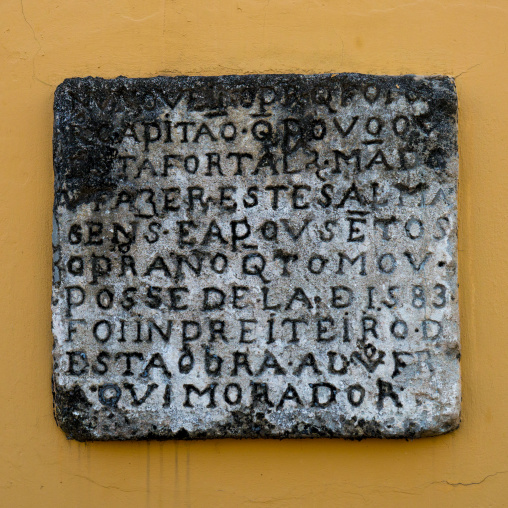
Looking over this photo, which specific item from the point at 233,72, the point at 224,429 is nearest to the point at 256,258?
the point at 224,429

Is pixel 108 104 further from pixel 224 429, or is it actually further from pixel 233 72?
pixel 224 429

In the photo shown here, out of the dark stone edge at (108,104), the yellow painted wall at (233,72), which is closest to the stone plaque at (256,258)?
the dark stone edge at (108,104)

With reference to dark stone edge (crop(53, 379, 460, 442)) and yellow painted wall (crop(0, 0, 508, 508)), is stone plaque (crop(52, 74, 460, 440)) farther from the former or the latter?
yellow painted wall (crop(0, 0, 508, 508))

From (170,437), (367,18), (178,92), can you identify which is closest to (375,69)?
(367,18)

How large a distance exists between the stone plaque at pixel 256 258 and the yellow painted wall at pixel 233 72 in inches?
4.9

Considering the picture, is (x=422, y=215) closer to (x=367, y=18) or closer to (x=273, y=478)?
(x=367, y=18)

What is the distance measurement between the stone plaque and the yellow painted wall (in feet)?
0.41

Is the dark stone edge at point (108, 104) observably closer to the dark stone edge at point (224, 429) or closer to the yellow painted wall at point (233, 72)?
the yellow painted wall at point (233, 72)

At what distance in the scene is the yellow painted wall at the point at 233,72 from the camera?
2750 mm

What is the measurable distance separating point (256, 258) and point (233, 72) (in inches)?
31.7

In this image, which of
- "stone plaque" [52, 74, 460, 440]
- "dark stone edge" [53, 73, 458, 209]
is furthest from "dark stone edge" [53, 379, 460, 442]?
"dark stone edge" [53, 73, 458, 209]

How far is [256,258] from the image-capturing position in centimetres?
275

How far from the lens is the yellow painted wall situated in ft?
9.02

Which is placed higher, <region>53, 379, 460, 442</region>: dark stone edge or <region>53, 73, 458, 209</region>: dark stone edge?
<region>53, 73, 458, 209</region>: dark stone edge
